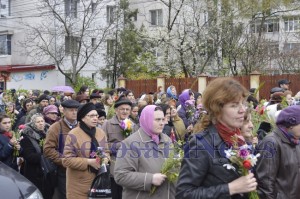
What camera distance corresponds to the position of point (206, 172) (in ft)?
10.3

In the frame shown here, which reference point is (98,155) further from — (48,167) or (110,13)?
(110,13)

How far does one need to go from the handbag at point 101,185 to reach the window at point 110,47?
105 ft

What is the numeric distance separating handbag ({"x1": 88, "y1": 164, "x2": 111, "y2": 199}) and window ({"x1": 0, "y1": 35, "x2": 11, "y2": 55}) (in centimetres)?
3978

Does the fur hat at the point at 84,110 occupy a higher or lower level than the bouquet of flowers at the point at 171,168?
higher

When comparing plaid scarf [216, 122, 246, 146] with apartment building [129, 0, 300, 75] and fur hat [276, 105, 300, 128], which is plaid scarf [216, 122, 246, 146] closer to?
fur hat [276, 105, 300, 128]

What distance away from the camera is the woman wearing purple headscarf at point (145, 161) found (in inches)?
188

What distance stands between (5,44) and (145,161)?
1625 inches

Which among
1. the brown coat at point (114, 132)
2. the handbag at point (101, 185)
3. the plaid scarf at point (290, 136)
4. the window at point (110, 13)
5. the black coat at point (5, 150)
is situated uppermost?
the window at point (110, 13)

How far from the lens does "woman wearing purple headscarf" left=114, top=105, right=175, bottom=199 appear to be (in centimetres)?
479

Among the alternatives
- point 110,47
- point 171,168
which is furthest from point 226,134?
point 110,47

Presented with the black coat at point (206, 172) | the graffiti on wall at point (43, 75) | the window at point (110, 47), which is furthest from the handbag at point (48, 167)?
the graffiti on wall at point (43, 75)

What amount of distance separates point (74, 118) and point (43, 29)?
34407mm

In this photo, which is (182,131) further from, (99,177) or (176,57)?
(176,57)

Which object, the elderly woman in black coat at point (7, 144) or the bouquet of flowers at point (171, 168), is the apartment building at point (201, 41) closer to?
the elderly woman in black coat at point (7, 144)
